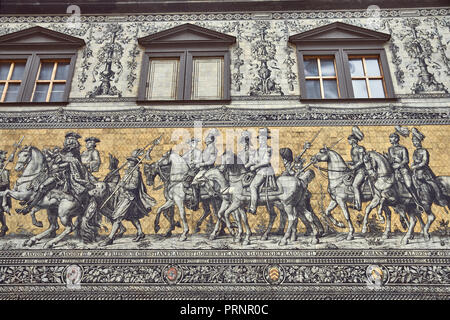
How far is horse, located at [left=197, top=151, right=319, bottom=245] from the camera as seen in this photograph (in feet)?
18.8

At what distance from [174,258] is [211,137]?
73.4 inches

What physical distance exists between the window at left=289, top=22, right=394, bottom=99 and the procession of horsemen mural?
0.82 metres

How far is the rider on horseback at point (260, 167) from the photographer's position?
5.92 m

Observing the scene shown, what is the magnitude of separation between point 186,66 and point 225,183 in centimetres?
234

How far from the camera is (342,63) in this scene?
23.4 ft

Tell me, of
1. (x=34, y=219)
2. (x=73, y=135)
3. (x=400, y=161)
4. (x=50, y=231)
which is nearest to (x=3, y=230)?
(x=34, y=219)

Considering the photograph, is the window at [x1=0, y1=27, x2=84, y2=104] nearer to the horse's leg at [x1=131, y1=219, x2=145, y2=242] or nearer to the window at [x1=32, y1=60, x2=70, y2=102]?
the window at [x1=32, y1=60, x2=70, y2=102]

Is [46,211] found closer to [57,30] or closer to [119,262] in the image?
[119,262]

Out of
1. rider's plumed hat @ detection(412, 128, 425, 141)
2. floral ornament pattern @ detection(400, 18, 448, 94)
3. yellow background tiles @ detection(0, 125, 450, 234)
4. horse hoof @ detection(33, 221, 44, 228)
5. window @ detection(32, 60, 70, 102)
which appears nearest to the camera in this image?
horse hoof @ detection(33, 221, 44, 228)

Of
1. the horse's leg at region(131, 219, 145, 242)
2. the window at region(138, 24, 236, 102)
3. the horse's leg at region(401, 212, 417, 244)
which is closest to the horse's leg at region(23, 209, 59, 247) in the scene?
the horse's leg at region(131, 219, 145, 242)

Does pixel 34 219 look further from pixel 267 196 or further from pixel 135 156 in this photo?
pixel 267 196

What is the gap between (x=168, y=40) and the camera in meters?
7.44

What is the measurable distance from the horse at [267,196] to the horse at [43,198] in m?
1.91
